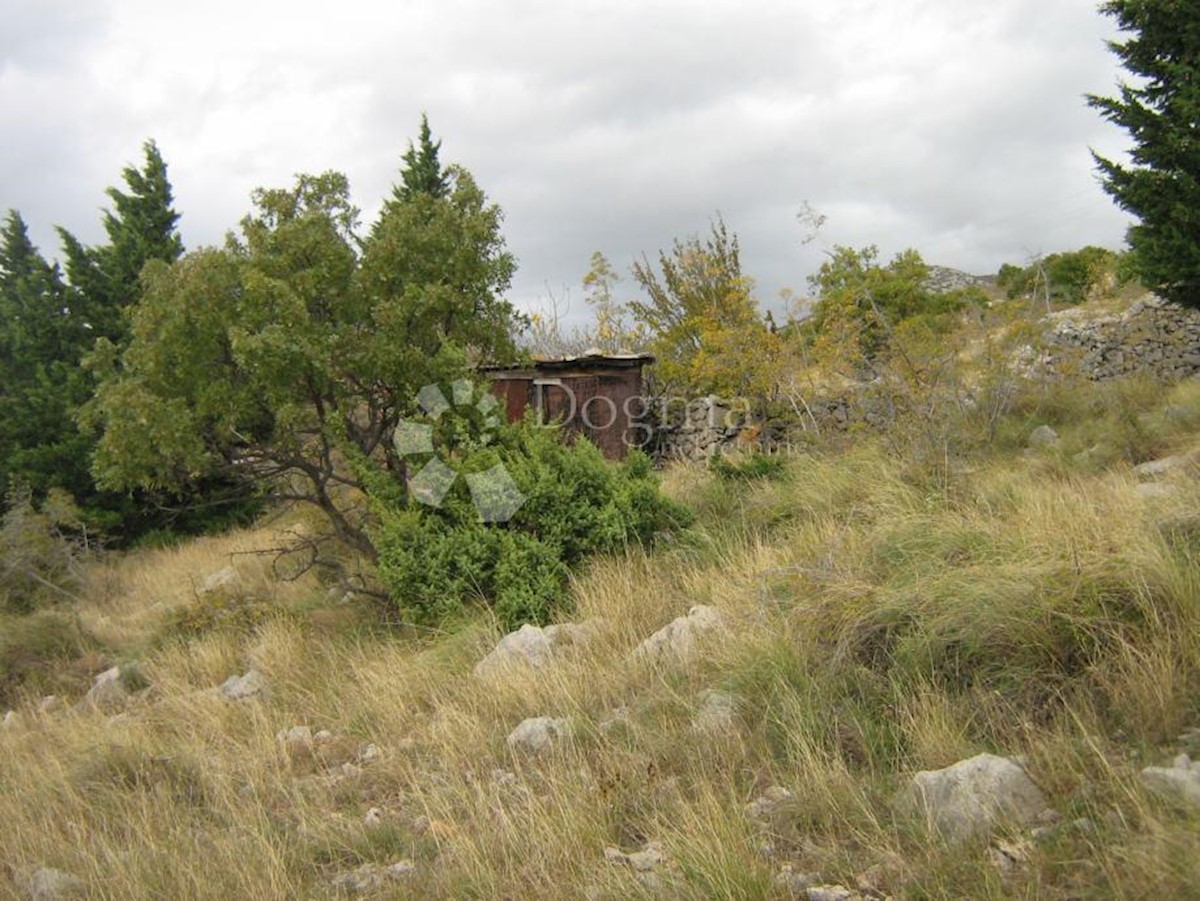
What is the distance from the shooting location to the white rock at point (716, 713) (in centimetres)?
350

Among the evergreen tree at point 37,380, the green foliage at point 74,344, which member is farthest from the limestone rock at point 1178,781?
the evergreen tree at point 37,380

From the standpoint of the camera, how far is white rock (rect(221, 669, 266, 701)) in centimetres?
566

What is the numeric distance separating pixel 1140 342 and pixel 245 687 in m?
12.7

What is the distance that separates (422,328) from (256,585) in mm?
3627

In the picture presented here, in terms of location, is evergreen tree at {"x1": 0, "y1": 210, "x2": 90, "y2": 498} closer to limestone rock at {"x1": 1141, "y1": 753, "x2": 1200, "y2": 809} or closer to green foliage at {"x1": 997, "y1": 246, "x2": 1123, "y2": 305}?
limestone rock at {"x1": 1141, "y1": 753, "x2": 1200, "y2": 809}

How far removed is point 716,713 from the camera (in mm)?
3615

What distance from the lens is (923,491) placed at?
6254 mm

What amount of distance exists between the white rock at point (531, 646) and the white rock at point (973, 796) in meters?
2.42

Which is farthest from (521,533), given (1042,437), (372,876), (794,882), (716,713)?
(1042,437)

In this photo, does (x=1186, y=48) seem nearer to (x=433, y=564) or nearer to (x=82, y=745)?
(x=433, y=564)

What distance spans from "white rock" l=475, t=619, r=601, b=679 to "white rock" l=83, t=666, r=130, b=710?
325 cm

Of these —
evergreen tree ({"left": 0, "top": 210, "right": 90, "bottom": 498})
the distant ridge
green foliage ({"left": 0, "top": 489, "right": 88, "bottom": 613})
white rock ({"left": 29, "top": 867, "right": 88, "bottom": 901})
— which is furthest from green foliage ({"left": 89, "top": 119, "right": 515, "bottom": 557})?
the distant ridge

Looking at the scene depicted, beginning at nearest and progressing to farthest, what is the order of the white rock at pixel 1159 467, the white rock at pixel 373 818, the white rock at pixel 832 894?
the white rock at pixel 832 894
the white rock at pixel 373 818
the white rock at pixel 1159 467

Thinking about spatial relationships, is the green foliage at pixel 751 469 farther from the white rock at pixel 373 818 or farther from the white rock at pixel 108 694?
the white rock at pixel 108 694
